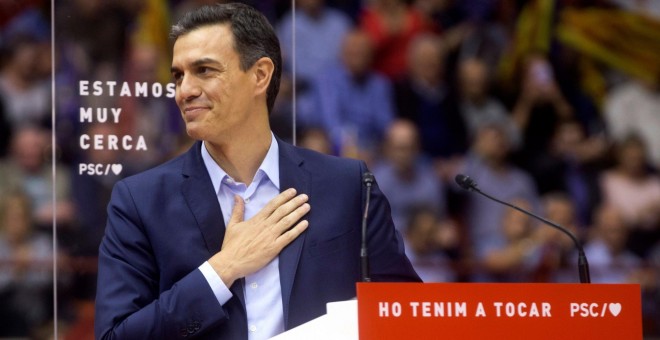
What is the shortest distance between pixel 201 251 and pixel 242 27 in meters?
0.54

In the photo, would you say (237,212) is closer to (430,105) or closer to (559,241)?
(559,241)

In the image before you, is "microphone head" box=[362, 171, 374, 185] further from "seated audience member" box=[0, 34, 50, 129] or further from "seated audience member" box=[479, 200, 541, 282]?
"seated audience member" box=[0, 34, 50, 129]

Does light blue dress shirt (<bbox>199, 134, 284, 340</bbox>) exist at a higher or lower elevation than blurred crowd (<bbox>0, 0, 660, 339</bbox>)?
lower

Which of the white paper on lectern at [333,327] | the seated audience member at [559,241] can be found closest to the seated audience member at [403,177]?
the seated audience member at [559,241]

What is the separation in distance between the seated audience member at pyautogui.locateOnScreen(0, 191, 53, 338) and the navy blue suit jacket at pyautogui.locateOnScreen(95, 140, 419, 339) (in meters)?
3.45

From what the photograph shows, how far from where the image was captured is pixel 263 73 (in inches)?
114

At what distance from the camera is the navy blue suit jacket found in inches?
103

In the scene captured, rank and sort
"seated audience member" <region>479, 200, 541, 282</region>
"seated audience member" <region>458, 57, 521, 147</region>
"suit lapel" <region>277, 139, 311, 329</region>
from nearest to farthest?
1. "suit lapel" <region>277, 139, 311, 329</region>
2. "seated audience member" <region>479, 200, 541, 282</region>
3. "seated audience member" <region>458, 57, 521, 147</region>

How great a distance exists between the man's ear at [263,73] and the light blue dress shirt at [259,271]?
0.14 metres

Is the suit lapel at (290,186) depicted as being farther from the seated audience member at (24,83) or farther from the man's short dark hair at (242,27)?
the seated audience member at (24,83)

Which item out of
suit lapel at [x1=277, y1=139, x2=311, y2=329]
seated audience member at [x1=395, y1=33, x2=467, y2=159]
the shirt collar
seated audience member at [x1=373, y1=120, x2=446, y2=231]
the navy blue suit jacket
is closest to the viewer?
the navy blue suit jacket

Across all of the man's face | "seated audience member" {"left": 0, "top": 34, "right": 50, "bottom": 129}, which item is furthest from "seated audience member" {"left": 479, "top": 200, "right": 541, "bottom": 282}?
the man's face

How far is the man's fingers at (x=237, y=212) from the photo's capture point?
276cm

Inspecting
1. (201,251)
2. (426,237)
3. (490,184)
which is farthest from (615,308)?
(490,184)
